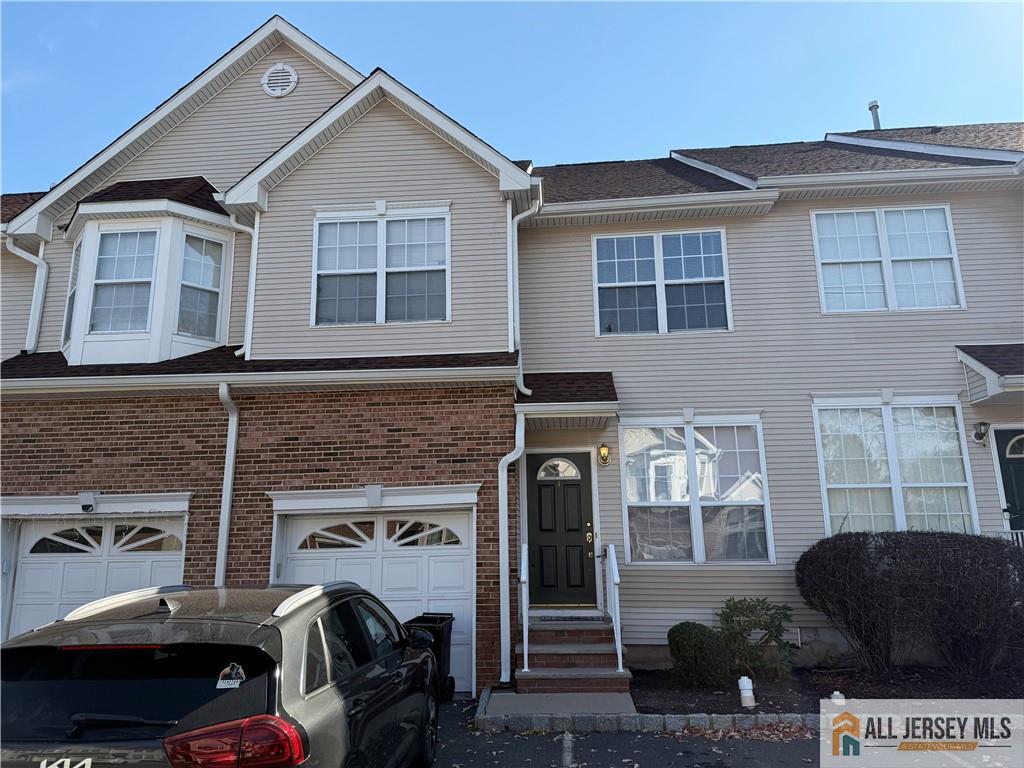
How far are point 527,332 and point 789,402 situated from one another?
394 centimetres

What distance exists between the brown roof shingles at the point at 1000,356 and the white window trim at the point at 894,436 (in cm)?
68

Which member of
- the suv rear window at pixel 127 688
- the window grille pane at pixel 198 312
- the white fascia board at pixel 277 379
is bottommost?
the suv rear window at pixel 127 688

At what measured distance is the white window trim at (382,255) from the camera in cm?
915

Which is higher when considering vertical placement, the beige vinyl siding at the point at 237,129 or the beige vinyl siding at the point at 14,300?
the beige vinyl siding at the point at 237,129

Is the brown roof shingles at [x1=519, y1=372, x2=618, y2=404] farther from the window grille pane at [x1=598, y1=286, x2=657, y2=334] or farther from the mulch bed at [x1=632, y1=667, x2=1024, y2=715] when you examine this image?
the mulch bed at [x1=632, y1=667, x2=1024, y2=715]

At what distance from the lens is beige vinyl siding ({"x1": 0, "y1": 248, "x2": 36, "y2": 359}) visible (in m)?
10.5

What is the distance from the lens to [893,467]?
934 centimetres

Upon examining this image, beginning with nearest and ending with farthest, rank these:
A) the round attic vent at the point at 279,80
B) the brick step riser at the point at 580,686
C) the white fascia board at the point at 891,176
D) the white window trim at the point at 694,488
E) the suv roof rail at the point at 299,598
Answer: the suv roof rail at the point at 299,598 < the brick step riser at the point at 580,686 < the white window trim at the point at 694,488 < the white fascia board at the point at 891,176 < the round attic vent at the point at 279,80

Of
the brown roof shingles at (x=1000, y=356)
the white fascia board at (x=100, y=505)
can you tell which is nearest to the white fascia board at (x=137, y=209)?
the white fascia board at (x=100, y=505)

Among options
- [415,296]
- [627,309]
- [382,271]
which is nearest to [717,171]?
[627,309]

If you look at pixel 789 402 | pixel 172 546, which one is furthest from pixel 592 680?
pixel 172 546

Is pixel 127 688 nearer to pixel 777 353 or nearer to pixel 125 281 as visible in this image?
pixel 125 281

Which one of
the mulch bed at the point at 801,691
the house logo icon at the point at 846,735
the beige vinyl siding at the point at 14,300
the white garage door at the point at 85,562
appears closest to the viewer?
the house logo icon at the point at 846,735

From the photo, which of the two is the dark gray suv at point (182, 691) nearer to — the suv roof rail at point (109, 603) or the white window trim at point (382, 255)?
the suv roof rail at point (109, 603)
